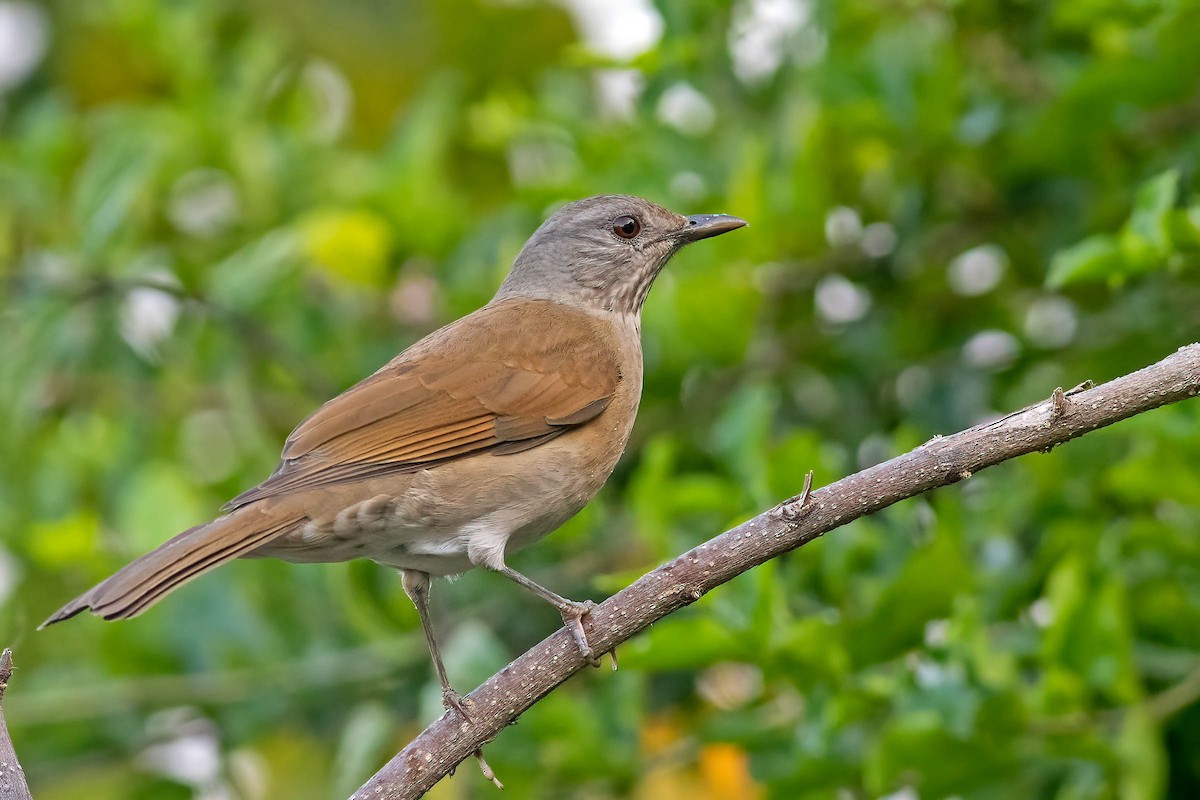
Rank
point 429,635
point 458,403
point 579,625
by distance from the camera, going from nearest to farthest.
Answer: point 579,625, point 429,635, point 458,403

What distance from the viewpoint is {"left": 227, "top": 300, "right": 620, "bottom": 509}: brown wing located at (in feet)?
13.3

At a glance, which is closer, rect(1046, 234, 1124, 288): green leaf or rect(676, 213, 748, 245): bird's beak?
rect(1046, 234, 1124, 288): green leaf

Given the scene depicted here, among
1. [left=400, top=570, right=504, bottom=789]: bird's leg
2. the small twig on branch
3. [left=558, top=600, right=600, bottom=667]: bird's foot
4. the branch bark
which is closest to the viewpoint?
the small twig on branch

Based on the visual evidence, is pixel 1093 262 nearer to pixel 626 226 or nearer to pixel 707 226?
pixel 707 226

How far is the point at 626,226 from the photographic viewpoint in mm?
5203

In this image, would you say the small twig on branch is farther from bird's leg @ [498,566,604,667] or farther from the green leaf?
the green leaf

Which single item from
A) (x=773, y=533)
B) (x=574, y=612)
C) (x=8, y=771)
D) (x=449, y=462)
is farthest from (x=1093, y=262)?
(x=8, y=771)

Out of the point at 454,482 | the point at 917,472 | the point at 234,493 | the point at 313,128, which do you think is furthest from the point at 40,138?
the point at 917,472

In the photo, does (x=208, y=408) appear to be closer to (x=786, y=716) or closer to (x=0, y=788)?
(x=786, y=716)

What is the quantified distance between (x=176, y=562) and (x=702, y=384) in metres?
2.25

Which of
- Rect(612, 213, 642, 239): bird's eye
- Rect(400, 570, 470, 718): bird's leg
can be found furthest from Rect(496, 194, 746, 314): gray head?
Rect(400, 570, 470, 718): bird's leg

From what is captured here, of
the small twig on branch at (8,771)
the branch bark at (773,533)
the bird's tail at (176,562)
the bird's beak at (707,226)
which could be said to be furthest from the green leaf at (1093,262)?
the small twig on branch at (8,771)

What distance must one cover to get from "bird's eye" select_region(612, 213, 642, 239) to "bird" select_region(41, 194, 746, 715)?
0.50 meters

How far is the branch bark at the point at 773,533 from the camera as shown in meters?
2.84
